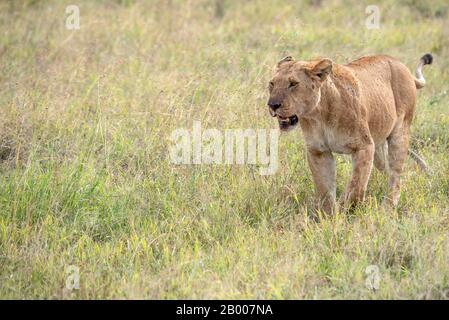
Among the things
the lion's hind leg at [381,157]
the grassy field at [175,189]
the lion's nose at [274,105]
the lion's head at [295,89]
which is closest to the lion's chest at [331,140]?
the lion's head at [295,89]

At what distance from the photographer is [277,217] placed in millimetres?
5789

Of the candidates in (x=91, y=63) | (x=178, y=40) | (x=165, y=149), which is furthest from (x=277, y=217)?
(x=178, y=40)

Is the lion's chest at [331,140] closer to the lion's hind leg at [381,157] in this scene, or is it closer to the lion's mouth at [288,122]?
Answer: the lion's mouth at [288,122]

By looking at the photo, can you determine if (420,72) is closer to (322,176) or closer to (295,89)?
(322,176)

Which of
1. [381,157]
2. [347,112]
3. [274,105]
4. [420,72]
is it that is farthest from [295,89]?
[420,72]

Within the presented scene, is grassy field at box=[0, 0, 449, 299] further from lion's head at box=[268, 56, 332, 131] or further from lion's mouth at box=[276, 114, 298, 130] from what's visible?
lion's head at box=[268, 56, 332, 131]

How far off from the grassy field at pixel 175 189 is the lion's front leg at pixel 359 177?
0.11 meters

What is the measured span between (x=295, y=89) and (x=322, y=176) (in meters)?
0.82

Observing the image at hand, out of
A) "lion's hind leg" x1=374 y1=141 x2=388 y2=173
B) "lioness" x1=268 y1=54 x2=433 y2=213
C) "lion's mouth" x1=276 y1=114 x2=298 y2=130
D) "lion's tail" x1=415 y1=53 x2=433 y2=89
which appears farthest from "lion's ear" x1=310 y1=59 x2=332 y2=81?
"lion's tail" x1=415 y1=53 x2=433 y2=89

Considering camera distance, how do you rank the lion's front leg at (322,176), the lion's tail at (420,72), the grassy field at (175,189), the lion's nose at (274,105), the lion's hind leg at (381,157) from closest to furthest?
the grassy field at (175,189)
the lion's nose at (274,105)
the lion's front leg at (322,176)
the lion's hind leg at (381,157)
the lion's tail at (420,72)

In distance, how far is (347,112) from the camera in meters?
5.83

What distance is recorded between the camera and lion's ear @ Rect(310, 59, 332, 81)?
553cm

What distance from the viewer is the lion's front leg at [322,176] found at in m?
6.00

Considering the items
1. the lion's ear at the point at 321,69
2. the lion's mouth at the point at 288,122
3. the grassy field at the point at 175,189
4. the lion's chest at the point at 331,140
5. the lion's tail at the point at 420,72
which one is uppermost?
the lion's ear at the point at 321,69
